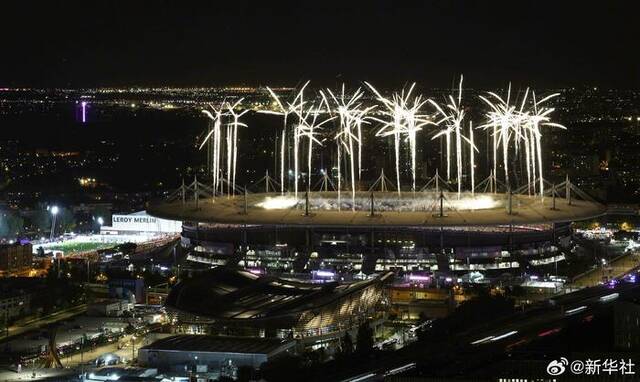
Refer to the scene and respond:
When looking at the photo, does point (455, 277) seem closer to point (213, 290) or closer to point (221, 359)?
point (213, 290)

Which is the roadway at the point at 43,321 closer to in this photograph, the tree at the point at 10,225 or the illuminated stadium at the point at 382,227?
the illuminated stadium at the point at 382,227

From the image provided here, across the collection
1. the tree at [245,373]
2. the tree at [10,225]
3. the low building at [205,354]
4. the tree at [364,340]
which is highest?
the tree at [10,225]

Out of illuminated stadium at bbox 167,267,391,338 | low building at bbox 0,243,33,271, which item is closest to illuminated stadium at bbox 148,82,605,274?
low building at bbox 0,243,33,271

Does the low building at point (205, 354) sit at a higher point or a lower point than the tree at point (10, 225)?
lower

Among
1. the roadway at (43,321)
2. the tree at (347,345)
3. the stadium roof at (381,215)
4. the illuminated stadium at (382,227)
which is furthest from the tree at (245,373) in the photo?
the stadium roof at (381,215)

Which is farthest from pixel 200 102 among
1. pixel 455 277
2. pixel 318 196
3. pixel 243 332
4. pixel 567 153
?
pixel 243 332

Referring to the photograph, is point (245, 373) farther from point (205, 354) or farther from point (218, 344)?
point (218, 344)

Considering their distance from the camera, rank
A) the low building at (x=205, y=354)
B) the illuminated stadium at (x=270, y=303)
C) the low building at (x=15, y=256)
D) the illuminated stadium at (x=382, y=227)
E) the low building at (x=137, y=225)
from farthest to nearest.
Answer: the low building at (x=137, y=225) < the low building at (x=15, y=256) < the illuminated stadium at (x=382, y=227) < the illuminated stadium at (x=270, y=303) < the low building at (x=205, y=354)

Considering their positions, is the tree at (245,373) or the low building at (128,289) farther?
the low building at (128,289)
